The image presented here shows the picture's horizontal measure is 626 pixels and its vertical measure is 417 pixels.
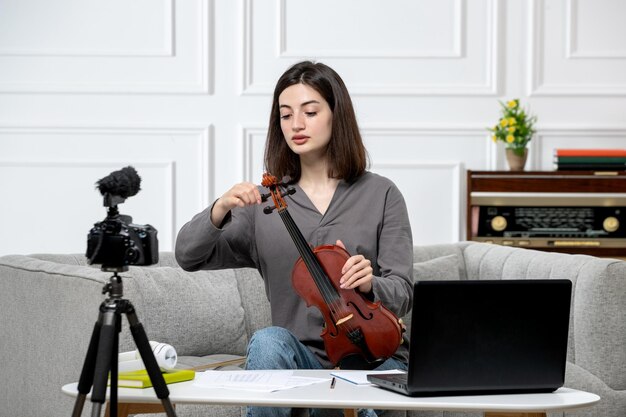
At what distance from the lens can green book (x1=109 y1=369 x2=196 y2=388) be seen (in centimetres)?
179

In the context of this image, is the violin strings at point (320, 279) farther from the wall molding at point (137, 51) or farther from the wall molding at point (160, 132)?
the wall molding at point (137, 51)

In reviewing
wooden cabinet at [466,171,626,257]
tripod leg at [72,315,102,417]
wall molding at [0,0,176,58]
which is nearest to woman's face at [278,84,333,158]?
tripod leg at [72,315,102,417]

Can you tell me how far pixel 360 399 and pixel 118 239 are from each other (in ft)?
1.59

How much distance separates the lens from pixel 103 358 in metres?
1.57

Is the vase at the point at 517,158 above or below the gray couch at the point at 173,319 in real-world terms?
above

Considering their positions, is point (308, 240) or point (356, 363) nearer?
point (356, 363)

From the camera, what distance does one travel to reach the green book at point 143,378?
1.79m

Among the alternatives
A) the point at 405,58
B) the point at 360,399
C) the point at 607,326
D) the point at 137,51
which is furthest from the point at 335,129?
the point at 137,51

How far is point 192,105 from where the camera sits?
4527 mm

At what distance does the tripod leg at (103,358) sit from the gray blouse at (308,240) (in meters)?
0.76

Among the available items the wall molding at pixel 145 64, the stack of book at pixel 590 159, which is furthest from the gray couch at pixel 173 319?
the wall molding at pixel 145 64

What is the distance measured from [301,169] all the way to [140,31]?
214cm

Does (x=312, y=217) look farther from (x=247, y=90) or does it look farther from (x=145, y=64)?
(x=145, y=64)

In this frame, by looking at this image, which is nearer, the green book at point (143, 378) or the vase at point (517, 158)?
the green book at point (143, 378)
